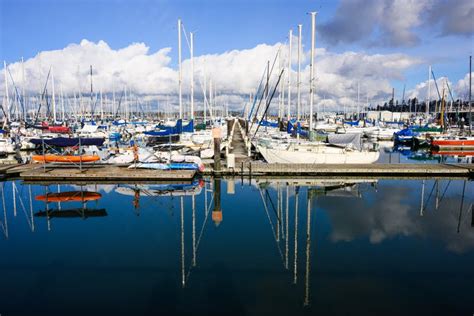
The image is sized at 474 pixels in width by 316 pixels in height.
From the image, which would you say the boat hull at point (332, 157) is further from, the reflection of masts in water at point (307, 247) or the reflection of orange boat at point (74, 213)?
the reflection of orange boat at point (74, 213)

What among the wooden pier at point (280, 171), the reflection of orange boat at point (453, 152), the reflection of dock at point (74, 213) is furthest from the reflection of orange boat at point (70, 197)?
the reflection of orange boat at point (453, 152)

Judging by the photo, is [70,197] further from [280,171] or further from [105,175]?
[280,171]

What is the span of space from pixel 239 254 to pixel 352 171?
1657 centimetres

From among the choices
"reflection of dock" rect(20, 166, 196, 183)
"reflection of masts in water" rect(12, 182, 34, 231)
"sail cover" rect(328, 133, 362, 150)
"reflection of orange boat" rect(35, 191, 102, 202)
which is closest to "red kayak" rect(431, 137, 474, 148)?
"sail cover" rect(328, 133, 362, 150)

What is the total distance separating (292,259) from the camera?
1262 cm

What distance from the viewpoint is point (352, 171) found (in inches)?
1059

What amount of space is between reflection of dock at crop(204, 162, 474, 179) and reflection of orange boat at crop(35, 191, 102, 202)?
8.42m

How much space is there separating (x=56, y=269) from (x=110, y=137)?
46623 mm

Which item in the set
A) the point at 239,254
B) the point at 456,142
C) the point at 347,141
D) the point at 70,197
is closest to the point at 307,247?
the point at 239,254

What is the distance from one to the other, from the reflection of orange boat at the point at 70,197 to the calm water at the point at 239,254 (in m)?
0.42

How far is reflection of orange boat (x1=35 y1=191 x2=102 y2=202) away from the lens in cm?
2108

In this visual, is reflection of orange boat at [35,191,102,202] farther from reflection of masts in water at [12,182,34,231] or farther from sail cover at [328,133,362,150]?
sail cover at [328,133,362,150]

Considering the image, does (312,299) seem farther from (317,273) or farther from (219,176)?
(219,176)

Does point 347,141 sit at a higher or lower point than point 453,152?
higher
